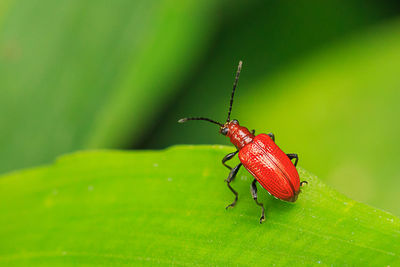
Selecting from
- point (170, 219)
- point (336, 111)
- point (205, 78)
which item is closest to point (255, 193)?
point (170, 219)

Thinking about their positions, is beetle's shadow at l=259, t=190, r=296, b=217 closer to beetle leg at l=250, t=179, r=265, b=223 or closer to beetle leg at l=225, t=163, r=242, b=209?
beetle leg at l=250, t=179, r=265, b=223

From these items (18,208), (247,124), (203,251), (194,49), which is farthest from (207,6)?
(203,251)

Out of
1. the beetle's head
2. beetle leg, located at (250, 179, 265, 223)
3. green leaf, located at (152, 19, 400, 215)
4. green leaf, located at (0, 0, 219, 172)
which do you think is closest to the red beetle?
beetle leg, located at (250, 179, 265, 223)

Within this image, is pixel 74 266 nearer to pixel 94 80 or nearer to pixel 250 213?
pixel 250 213

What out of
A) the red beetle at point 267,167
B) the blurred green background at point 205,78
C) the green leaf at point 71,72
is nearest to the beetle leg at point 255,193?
the red beetle at point 267,167

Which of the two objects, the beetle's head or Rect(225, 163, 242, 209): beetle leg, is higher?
the beetle's head

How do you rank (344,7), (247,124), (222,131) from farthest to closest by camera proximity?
(344,7)
(247,124)
(222,131)
